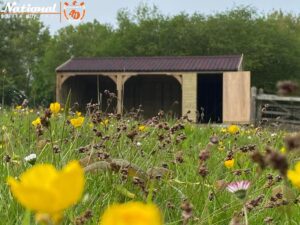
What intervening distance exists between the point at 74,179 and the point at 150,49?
102 ft

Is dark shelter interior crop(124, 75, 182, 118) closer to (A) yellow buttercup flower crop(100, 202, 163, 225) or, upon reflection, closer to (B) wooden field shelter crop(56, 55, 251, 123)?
(B) wooden field shelter crop(56, 55, 251, 123)

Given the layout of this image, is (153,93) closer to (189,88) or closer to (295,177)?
(189,88)

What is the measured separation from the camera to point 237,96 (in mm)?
18016

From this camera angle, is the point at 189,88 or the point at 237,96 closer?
the point at 237,96

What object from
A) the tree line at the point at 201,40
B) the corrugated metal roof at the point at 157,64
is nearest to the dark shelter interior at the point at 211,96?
the corrugated metal roof at the point at 157,64

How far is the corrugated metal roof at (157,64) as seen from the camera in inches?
766

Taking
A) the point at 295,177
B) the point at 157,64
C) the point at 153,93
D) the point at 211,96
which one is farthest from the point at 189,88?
the point at 295,177

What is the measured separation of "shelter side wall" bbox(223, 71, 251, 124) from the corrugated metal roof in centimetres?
58

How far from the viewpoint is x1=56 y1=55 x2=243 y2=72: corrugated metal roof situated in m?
19.5

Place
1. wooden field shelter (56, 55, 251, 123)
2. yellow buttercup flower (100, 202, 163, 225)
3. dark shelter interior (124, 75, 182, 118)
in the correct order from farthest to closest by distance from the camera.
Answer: dark shelter interior (124, 75, 182, 118) < wooden field shelter (56, 55, 251, 123) < yellow buttercup flower (100, 202, 163, 225)

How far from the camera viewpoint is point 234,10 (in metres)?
33.1

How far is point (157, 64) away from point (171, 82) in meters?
2.09

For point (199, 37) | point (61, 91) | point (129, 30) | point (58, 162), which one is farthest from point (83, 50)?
point (58, 162)

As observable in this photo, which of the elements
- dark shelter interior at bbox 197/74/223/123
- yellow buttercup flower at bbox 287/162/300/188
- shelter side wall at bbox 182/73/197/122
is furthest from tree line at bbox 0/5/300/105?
yellow buttercup flower at bbox 287/162/300/188
